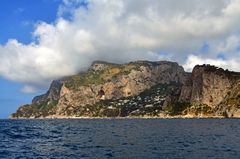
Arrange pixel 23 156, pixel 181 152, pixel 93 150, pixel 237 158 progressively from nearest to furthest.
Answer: pixel 237 158 → pixel 23 156 → pixel 181 152 → pixel 93 150

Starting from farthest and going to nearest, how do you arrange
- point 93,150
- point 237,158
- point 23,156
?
point 93,150 → point 23,156 → point 237,158

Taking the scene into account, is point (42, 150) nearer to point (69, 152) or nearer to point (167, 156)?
point (69, 152)

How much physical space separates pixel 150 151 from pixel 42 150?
1957 centimetres

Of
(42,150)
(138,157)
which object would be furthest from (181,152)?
(42,150)

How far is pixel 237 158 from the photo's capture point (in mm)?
58250

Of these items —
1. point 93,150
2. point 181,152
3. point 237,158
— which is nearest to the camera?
point 237,158

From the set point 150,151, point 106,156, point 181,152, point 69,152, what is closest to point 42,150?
point 69,152

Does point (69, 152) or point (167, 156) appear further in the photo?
point (69, 152)

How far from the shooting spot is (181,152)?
66.3 metres

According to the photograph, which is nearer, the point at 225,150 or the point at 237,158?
the point at 237,158

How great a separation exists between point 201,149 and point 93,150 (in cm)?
1956

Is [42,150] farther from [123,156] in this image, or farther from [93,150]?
[123,156]

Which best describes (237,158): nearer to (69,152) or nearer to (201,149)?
(201,149)

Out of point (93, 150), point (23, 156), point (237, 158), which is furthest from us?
point (93, 150)
